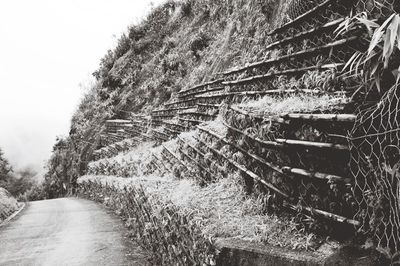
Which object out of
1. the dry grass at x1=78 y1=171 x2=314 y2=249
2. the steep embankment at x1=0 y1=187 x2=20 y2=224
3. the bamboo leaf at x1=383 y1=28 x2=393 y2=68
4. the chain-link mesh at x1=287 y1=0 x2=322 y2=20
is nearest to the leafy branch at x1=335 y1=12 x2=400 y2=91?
the bamboo leaf at x1=383 y1=28 x2=393 y2=68

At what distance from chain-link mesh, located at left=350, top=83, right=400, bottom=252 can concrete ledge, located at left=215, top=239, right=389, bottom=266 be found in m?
0.15

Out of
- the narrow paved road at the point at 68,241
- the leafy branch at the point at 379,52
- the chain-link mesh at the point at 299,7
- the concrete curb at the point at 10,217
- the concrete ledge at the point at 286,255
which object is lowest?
the concrete curb at the point at 10,217

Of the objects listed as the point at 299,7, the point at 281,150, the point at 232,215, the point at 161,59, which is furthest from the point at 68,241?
the point at 161,59

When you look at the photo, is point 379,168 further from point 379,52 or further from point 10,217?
point 10,217

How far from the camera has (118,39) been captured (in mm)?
27875

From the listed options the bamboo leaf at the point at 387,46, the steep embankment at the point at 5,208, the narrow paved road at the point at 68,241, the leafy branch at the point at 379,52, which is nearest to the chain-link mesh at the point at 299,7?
the leafy branch at the point at 379,52

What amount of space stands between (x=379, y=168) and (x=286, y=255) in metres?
0.93

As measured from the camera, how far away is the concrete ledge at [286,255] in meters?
2.63

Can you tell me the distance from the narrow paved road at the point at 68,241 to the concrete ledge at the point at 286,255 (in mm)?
4247

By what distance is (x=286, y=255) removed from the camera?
2.96m

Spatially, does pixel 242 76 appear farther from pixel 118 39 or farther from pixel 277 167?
pixel 118 39

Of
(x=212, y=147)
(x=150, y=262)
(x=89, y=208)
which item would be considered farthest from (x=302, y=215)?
(x=89, y=208)

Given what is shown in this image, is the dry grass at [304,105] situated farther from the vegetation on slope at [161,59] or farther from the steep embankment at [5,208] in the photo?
the steep embankment at [5,208]

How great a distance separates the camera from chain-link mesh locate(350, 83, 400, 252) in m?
2.49
